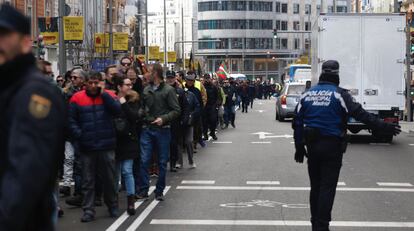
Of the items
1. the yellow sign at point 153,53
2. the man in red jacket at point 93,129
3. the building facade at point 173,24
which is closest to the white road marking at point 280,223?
the man in red jacket at point 93,129

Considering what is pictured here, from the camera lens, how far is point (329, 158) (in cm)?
766

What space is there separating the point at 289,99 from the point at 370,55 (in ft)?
38.6

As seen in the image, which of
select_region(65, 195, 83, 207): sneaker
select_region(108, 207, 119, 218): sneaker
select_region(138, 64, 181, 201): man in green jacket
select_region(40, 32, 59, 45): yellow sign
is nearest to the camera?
select_region(108, 207, 119, 218): sneaker

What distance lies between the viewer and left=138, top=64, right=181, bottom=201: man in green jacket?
1096cm

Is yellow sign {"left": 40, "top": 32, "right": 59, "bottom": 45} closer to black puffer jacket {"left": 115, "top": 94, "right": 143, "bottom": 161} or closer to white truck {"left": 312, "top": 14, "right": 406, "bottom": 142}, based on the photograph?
white truck {"left": 312, "top": 14, "right": 406, "bottom": 142}

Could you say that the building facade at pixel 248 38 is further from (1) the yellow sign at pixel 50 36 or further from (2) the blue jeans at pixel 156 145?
(2) the blue jeans at pixel 156 145

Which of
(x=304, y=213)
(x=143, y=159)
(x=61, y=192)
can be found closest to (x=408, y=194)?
(x=304, y=213)

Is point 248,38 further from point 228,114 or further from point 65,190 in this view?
point 65,190

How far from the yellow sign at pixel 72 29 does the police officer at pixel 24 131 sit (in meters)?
19.0

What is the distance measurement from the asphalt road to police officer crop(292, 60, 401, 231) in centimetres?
131

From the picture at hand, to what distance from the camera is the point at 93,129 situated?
9391 millimetres

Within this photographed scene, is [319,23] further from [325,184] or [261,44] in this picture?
[261,44]

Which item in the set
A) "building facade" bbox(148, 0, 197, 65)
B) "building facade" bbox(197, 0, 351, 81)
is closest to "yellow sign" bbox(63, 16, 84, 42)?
"building facade" bbox(197, 0, 351, 81)

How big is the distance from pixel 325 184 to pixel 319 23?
557 inches
